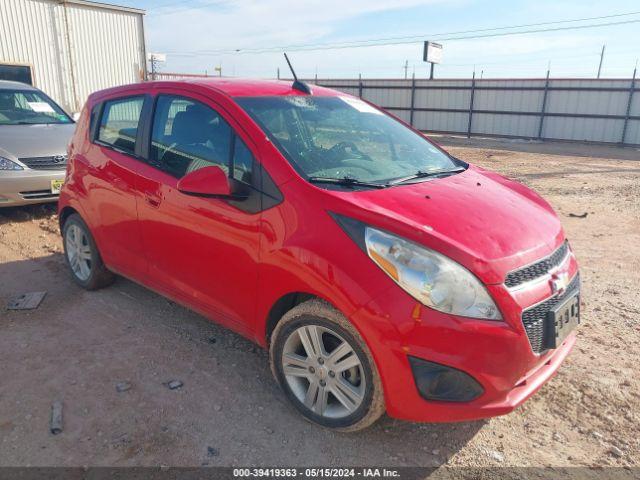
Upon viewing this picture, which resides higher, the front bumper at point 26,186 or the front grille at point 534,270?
the front grille at point 534,270

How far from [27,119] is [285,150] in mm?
6223

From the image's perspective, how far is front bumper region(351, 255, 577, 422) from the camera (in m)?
2.13

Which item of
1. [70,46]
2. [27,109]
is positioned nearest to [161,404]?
[27,109]

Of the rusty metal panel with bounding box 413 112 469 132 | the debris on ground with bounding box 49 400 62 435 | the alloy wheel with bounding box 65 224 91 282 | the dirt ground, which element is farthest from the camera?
the rusty metal panel with bounding box 413 112 469 132

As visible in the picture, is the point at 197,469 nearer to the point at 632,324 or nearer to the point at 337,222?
the point at 337,222

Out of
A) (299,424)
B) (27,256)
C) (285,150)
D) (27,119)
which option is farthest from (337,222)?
(27,119)

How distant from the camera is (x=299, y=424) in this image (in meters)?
2.67

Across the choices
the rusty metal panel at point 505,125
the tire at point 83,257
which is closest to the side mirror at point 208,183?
the tire at point 83,257

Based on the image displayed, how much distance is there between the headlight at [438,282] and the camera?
2156 mm

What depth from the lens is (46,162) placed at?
631 centimetres

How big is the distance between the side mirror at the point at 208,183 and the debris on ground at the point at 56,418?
1406mm

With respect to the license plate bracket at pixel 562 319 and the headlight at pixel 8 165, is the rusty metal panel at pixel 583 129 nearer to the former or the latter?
the license plate bracket at pixel 562 319

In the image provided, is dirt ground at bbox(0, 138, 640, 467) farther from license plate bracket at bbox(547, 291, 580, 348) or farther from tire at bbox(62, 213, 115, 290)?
license plate bracket at bbox(547, 291, 580, 348)

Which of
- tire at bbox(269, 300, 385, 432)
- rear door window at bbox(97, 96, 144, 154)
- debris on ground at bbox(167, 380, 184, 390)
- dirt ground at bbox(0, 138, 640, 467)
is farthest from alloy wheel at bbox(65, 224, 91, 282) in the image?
tire at bbox(269, 300, 385, 432)
